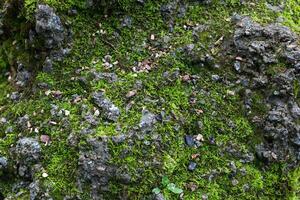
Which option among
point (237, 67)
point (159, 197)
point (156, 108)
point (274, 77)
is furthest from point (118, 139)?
point (274, 77)

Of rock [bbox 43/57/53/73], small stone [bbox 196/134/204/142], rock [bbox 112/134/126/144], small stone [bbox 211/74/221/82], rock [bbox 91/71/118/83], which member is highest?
rock [bbox 43/57/53/73]

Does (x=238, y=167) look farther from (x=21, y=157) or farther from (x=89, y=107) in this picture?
(x=21, y=157)

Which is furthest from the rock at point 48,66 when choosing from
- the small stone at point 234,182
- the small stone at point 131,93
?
the small stone at point 234,182

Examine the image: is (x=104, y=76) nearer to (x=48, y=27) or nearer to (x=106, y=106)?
(x=106, y=106)

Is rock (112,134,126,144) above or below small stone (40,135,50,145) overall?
above

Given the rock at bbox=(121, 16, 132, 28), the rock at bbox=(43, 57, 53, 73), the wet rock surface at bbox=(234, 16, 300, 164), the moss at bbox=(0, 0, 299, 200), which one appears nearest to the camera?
the moss at bbox=(0, 0, 299, 200)

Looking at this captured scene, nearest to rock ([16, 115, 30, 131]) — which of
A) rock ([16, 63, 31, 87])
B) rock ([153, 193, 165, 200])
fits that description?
rock ([16, 63, 31, 87])

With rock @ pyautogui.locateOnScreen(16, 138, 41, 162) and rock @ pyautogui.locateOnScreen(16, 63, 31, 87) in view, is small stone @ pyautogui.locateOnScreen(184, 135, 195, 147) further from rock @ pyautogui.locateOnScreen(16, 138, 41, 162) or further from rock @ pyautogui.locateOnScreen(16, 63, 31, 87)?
rock @ pyautogui.locateOnScreen(16, 63, 31, 87)

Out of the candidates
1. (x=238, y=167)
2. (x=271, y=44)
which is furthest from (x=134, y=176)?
(x=271, y=44)
